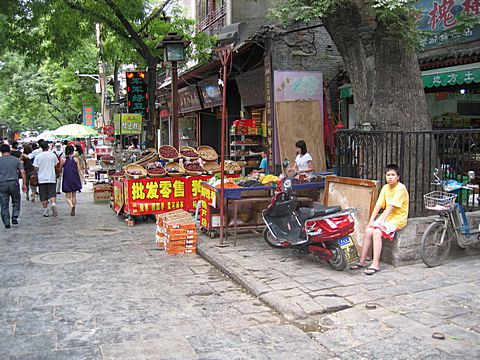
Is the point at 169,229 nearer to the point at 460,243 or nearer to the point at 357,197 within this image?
the point at 357,197

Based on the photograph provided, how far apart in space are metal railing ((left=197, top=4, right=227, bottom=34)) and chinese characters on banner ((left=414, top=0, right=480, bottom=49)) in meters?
7.68

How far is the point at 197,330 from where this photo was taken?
4887 millimetres

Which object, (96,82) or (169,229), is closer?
(169,229)

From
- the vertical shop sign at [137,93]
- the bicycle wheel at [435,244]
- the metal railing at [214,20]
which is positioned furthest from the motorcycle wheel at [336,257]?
the metal railing at [214,20]

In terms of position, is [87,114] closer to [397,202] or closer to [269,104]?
[269,104]

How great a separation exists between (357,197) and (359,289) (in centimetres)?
180

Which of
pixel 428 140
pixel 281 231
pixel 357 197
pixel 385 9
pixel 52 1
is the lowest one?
pixel 281 231

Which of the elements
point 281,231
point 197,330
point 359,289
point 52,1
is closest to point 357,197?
point 281,231

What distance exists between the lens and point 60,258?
26.1 feet

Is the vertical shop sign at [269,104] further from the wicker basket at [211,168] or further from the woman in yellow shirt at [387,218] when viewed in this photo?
the woman in yellow shirt at [387,218]

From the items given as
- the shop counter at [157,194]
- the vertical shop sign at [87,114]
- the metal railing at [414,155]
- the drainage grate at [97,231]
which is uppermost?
the vertical shop sign at [87,114]

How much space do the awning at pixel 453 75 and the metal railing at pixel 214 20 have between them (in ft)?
29.1

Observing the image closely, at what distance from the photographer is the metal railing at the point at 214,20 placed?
679 inches

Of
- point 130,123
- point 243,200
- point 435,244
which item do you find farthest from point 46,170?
point 435,244
